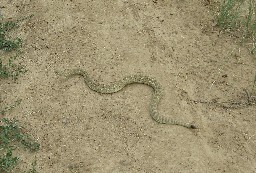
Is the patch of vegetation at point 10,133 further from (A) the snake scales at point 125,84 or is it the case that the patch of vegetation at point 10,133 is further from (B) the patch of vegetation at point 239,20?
(B) the patch of vegetation at point 239,20

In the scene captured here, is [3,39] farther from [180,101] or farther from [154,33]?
[180,101]

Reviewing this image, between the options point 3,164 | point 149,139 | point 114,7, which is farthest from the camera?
point 114,7

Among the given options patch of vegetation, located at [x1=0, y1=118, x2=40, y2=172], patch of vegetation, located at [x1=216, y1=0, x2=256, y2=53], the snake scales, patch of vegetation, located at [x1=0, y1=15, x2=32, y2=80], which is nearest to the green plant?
patch of vegetation, located at [x1=216, y1=0, x2=256, y2=53]

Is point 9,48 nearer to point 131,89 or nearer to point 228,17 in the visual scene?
point 131,89

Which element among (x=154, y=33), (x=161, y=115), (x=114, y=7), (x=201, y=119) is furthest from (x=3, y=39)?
(x=201, y=119)

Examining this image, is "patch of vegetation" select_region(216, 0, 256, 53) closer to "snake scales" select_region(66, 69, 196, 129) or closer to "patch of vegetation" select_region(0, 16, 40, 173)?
"snake scales" select_region(66, 69, 196, 129)

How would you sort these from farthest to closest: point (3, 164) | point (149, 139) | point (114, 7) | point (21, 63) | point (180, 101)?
point (114, 7)
point (21, 63)
point (180, 101)
point (149, 139)
point (3, 164)
